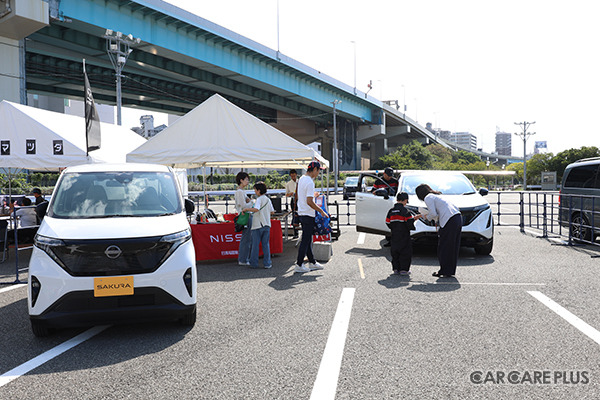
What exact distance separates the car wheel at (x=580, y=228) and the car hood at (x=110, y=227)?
9.80 meters

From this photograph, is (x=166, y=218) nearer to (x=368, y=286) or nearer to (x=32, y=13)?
(x=368, y=286)

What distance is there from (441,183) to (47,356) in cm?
915

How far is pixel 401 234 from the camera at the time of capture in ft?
27.1

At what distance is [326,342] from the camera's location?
15.8ft

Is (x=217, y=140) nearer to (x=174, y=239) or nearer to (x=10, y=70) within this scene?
(x=174, y=239)

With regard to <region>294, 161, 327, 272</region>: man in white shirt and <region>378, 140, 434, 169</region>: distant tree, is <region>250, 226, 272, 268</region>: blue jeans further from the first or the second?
<region>378, 140, 434, 169</region>: distant tree

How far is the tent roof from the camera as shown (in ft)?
33.9

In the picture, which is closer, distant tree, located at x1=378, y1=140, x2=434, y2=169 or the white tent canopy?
the white tent canopy

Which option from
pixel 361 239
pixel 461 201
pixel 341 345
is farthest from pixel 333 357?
pixel 361 239

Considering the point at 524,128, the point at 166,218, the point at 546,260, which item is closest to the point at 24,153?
the point at 166,218

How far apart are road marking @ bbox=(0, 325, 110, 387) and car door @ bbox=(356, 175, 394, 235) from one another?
6726 millimetres
